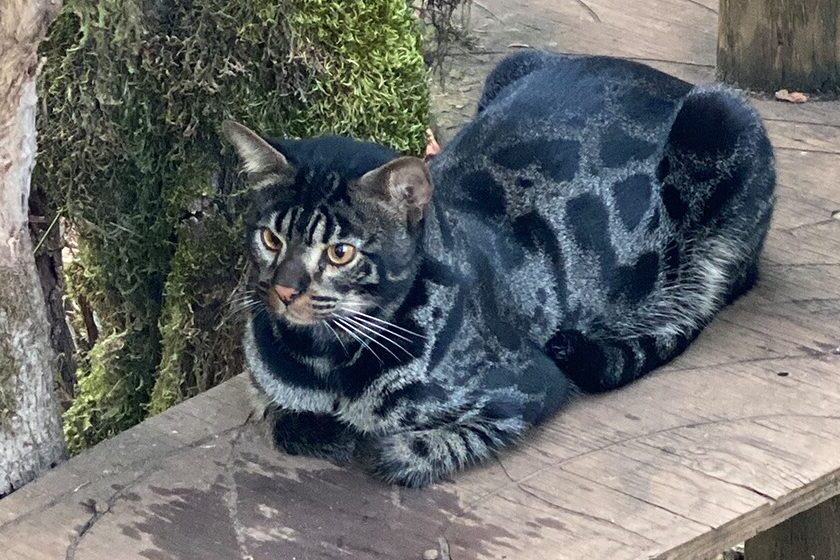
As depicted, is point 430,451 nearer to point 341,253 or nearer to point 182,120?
point 341,253

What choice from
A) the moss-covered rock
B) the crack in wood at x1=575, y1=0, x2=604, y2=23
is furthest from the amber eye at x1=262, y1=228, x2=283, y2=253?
the crack in wood at x1=575, y1=0, x2=604, y2=23

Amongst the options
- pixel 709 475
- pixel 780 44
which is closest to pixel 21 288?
Result: pixel 709 475

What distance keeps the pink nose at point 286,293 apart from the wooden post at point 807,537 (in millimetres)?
1641

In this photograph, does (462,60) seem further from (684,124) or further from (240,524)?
(240,524)

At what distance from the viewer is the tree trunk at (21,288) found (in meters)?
2.58

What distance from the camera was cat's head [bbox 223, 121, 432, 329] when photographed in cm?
283

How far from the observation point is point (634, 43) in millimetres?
5051

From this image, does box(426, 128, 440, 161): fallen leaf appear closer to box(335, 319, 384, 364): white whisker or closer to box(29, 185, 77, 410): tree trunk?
box(29, 185, 77, 410): tree trunk

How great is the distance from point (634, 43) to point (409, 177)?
2461mm

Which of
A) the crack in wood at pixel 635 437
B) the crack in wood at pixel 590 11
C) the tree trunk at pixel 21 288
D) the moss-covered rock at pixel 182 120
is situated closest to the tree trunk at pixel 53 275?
the moss-covered rock at pixel 182 120

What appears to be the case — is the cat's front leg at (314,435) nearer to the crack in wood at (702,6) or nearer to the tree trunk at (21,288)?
the tree trunk at (21,288)

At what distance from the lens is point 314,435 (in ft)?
10.2

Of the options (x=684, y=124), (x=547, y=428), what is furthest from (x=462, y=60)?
(x=547, y=428)

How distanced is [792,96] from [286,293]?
2.52m
